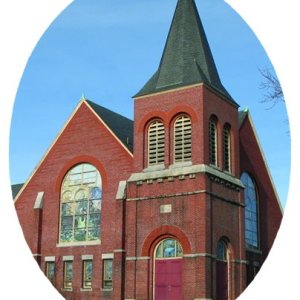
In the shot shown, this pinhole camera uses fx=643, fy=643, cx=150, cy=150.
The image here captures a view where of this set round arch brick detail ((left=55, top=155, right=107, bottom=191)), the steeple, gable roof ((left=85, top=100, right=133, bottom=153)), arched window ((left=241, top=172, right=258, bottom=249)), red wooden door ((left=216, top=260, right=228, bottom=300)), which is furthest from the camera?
arched window ((left=241, top=172, right=258, bottom=249))

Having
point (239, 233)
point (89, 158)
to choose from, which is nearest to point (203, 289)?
point (239, 233)

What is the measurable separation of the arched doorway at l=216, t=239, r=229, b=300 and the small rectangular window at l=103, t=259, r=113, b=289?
16.8ft

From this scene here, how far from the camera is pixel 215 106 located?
28906 mm

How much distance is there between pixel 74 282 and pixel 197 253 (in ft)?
24.1

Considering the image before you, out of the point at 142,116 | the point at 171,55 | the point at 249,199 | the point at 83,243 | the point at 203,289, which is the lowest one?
the point at 203,289

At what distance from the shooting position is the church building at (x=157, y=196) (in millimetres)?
26969

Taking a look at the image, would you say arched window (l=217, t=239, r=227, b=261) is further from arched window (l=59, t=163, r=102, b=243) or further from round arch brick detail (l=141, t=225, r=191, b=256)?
arched window (l=59, t=163, r=102, b=243)

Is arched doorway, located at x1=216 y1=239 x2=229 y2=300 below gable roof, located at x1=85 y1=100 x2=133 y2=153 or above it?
below

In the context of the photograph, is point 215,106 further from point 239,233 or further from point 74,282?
point 74,282

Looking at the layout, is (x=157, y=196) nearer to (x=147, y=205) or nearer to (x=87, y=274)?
(x=147, y=205)

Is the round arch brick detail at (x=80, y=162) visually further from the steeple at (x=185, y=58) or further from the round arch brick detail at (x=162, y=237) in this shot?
the round arch brick detail at (x=162, y=237)

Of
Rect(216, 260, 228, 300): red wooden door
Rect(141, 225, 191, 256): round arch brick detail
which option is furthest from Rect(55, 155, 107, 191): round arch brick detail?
Rect(216, 260, 228, 300): red wooden door

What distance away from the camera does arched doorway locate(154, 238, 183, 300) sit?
26719 millimetres

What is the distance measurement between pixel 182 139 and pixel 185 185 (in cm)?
212
